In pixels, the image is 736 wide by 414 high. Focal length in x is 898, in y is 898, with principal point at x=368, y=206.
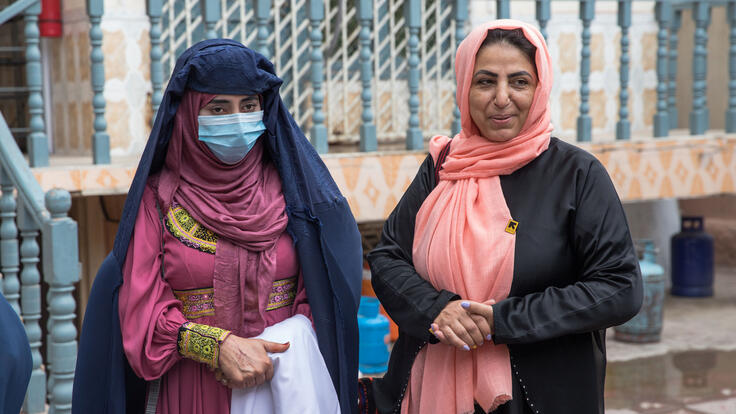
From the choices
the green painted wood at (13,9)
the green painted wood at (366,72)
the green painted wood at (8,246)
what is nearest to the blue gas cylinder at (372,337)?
the green painted wood at (366,72)

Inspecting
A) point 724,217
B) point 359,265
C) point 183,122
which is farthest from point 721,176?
point 183,122

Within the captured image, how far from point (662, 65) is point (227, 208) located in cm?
407

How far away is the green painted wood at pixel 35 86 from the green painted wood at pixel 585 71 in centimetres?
294

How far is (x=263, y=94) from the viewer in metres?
2.24

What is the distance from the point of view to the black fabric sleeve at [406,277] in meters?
2.09

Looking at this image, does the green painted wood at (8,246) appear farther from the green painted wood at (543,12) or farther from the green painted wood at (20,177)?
the green painted wood at (543,12)

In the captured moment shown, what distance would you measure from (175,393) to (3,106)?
411 centimetres

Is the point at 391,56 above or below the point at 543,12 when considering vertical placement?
below

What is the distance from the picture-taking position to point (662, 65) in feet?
18.1

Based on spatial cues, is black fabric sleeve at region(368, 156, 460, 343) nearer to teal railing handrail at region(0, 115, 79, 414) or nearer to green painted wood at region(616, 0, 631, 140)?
teal railing handrail at region(0, 115, 79, 414)

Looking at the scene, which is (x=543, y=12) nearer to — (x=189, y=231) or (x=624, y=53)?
(x=624, y=53)

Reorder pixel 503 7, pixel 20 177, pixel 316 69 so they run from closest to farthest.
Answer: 1. pixel 20 177
2. pixel 316 69
3. pixel 503 7

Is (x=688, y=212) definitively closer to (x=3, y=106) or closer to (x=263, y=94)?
(x=3, y=106)

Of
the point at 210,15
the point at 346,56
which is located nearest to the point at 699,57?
the point at 346,56
